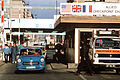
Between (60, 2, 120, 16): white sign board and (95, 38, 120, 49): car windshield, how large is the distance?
2.72m

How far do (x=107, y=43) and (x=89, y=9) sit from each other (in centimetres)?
328

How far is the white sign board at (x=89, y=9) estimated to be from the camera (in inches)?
738

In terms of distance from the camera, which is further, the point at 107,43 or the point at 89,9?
the point at 89,9

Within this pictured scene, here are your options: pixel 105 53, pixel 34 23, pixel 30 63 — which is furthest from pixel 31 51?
pixel 34 23

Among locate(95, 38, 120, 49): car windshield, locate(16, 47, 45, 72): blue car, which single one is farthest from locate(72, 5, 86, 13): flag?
locate(16, 47, 45, 72): blue car

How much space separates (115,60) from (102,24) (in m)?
4.33

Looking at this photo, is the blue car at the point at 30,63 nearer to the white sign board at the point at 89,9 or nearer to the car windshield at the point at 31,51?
the car windshield at the point at 31,51

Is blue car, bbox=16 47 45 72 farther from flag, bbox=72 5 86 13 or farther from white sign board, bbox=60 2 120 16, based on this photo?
flag, bbox=72 5 86 13

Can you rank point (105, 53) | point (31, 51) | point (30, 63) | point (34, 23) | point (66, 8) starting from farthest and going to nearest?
1. point (34, 23)
2. point (66, 8)
3. point (31, 51)
4. point (30, 63)
5. point (105, 53)

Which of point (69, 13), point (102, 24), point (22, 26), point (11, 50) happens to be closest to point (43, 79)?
point (69, 13)

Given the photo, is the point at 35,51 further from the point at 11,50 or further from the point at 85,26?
the point at 11,50

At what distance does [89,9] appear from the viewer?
61.7 feet

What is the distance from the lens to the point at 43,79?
13.4 metres

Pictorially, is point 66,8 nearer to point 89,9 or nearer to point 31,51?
point 89,9
